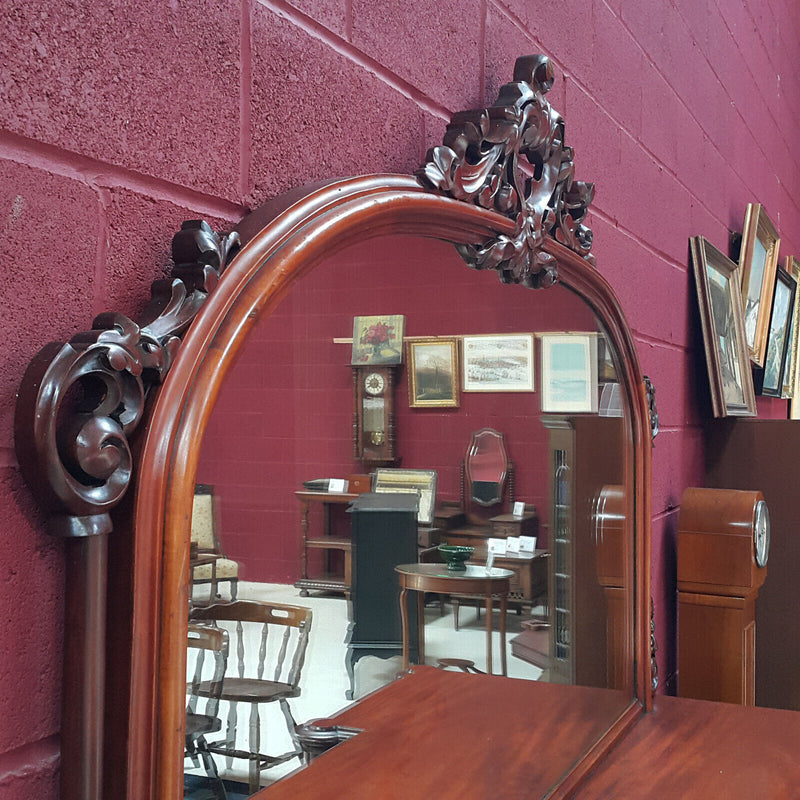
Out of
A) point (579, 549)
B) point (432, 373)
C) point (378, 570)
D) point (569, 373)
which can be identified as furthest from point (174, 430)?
point (579, 549)

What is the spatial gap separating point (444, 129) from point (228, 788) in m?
0.84

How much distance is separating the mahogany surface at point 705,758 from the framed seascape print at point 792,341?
296 centimetres

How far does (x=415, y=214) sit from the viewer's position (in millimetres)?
1019

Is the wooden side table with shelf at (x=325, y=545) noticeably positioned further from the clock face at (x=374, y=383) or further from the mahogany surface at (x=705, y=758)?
the mahogany surface at (x=705, y=758)

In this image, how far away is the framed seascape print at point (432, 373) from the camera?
3.38ft

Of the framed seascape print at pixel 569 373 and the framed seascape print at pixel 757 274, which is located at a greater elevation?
Answer: the framed seascape print at pixel 757 274

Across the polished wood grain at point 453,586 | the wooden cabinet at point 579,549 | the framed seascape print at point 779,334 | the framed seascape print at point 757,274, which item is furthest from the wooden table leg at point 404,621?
the framed seascape print at point 779,334

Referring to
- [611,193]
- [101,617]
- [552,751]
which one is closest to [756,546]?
[611,193]

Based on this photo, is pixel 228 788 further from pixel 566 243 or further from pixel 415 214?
pixel 566 243

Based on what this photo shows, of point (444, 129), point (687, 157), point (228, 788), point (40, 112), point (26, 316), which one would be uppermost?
point (687, 157)

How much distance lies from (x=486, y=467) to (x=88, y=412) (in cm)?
64

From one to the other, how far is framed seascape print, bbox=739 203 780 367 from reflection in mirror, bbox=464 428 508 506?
2213 millimetres

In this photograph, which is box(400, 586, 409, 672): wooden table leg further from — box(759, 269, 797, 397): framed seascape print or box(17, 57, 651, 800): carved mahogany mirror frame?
box(759, 269, 797, 397): framed seascape print

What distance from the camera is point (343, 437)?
894 mm
